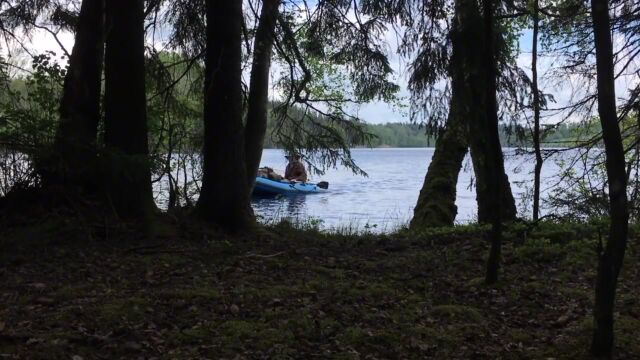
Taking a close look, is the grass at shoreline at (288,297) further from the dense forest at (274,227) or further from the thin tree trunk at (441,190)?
the thin tree trunk at (441,190)

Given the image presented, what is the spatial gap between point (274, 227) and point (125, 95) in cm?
332

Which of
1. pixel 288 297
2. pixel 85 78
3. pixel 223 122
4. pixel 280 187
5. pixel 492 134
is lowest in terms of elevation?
pixel 280 187

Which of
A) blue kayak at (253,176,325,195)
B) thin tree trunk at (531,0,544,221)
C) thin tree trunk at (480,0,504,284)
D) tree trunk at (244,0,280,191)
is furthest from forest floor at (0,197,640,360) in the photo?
blue kayak at (253,176,325,195)

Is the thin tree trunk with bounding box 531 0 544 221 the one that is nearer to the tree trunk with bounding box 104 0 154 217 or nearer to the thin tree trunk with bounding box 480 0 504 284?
the thin tree trunk with bounding box 480 0 504 284

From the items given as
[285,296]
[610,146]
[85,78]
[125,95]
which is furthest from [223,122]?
[610,146]

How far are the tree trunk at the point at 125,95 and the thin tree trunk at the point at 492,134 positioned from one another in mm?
3921

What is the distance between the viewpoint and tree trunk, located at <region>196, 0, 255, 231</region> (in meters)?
7.76

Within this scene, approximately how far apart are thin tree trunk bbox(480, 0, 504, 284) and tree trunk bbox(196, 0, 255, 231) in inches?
128

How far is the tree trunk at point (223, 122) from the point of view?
7.76m

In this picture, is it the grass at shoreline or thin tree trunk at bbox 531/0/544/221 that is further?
thin tree trunk at bbox 531/0/544/221

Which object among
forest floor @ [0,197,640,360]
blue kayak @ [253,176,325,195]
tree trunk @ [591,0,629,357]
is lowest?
blue kayak @ [253,176,325,195]

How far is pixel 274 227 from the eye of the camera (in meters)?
9.73

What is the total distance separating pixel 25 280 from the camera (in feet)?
17.7

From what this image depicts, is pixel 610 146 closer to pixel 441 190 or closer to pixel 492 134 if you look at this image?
pixel 492 134
